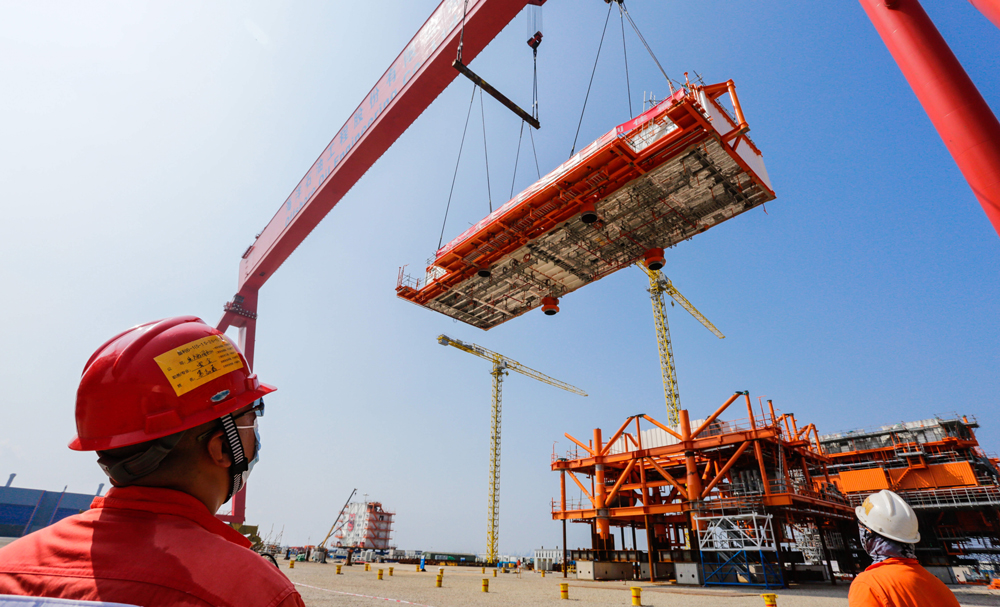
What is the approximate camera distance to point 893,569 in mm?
2914

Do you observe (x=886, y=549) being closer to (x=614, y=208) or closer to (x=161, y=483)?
(x=161, y=483)

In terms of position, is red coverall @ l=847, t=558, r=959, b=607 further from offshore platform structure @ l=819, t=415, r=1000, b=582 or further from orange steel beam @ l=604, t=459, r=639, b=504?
offshore platform structure @ l=819, t=415, r=1000, b=582

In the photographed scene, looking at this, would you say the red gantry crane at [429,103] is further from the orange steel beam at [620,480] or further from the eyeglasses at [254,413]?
the orange steel beam at [620,480]

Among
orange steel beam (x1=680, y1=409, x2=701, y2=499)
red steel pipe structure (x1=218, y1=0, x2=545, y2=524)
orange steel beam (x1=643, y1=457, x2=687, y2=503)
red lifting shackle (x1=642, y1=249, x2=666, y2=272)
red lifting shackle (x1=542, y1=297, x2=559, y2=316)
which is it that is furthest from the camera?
orange steel beam (x1=643, y1=457, x2=687, y2=503)

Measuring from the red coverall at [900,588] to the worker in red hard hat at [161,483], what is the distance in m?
3.46

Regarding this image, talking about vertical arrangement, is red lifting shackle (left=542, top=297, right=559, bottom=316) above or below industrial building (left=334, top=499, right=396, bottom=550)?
above

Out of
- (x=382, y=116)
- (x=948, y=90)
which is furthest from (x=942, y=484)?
(x=382, y=116)

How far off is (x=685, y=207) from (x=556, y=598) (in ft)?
46.8

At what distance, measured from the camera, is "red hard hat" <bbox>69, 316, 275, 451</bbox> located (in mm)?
1607

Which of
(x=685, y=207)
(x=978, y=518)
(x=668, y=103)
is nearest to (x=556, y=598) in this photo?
(x=685, y=207)

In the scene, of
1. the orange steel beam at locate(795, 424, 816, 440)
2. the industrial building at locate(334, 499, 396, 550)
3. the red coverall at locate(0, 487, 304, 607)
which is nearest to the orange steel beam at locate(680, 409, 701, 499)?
the orange steel beam at locate(795, 424, 816, 440)

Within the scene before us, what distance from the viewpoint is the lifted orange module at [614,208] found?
547 inches

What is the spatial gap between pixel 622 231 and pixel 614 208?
1.46 meters

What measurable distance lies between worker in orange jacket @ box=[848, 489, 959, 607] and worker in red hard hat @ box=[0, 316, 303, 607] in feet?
10.9
